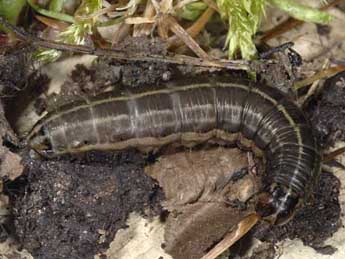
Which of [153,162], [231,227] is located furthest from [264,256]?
[153,162]

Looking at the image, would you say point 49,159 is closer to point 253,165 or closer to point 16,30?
point 16,30

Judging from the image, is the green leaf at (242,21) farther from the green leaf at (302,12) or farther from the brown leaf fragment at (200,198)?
the brown leaf fragment at (200,198)

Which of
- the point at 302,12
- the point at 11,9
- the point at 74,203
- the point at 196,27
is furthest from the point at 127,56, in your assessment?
the point at 302,12

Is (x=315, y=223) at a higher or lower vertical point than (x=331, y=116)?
lower

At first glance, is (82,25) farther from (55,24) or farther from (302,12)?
(302,12)

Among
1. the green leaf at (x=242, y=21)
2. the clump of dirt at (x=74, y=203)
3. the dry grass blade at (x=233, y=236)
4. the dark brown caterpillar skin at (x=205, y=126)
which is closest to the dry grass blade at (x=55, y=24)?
the dark brown caterpillar skin at (x=205, y=126)

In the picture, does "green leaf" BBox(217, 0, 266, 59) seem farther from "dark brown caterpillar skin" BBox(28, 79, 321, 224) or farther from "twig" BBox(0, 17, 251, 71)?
"dark brown caterpillar skin" BBox(28, 79, 321, 224)

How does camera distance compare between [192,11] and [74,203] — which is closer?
[74,203]
